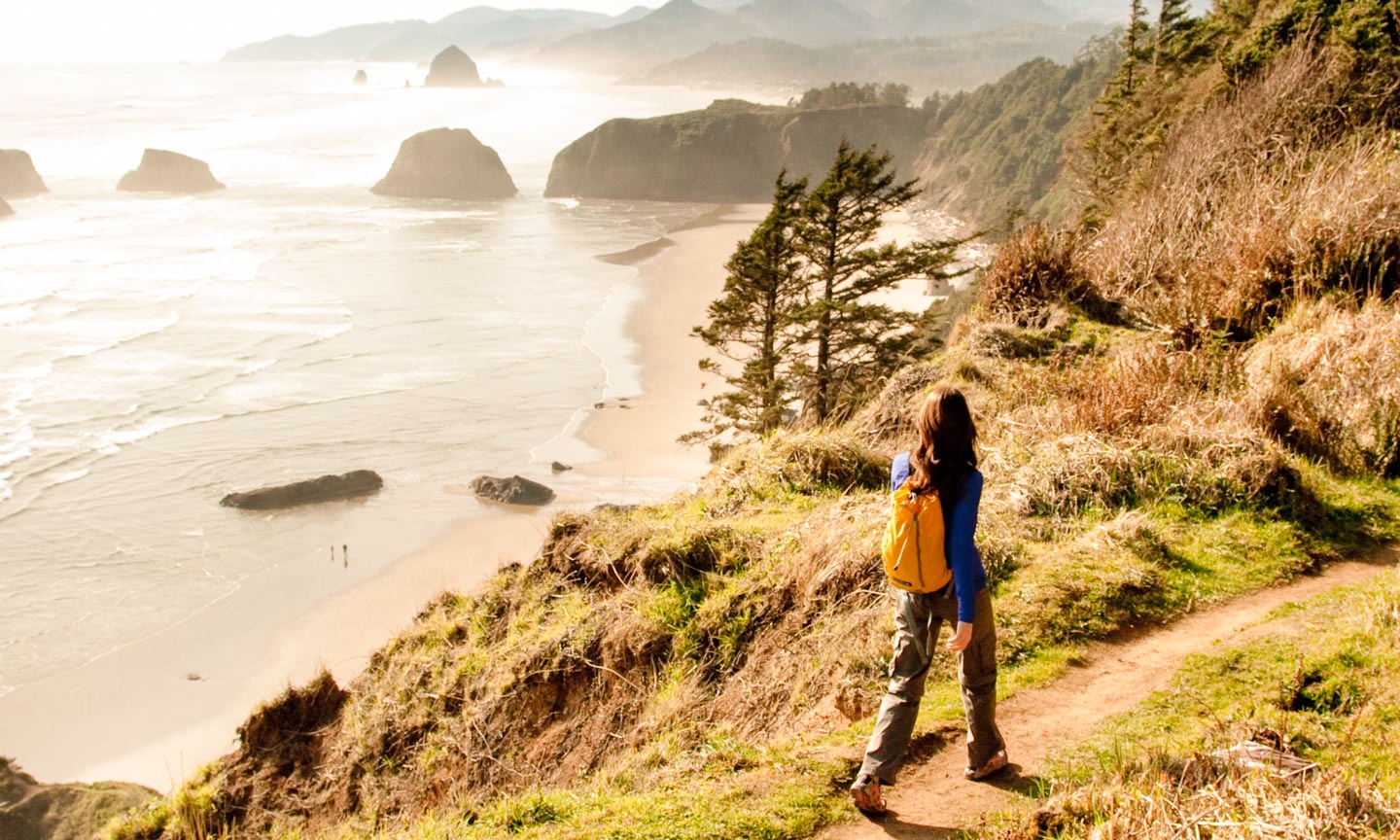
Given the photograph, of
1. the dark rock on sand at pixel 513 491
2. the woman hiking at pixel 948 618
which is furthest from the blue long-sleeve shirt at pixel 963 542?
the dark rock on sand at pixel 513 491

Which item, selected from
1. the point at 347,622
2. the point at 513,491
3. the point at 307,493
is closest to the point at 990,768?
the point at 347,622

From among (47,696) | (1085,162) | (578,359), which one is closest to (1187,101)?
(1085,162)

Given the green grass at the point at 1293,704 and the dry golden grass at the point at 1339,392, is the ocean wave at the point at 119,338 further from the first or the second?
the green grass at the point at 1293,704

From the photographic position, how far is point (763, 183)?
94.3 metres

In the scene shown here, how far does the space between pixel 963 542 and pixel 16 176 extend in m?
90.8

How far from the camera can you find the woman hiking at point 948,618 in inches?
147

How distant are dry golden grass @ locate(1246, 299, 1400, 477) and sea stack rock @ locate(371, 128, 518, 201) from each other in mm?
77423

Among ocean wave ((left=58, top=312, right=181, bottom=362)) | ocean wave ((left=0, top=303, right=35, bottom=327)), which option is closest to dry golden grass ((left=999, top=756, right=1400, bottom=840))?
ocean wave ((left=58, top=312, right=181, bottom=362))

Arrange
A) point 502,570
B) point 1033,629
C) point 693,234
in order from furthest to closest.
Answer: point 693,234, point 502,570, point 1033,629

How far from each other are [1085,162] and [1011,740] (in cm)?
4344

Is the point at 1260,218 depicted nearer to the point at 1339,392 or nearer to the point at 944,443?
the point at 1339,392

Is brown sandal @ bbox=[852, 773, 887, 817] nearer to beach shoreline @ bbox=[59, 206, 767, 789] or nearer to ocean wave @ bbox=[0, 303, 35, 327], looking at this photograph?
beach shoreline @ bbox=[59, 206, 767, 789]

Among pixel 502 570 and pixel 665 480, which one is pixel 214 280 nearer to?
pixel 665 480

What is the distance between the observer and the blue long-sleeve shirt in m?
3.75
